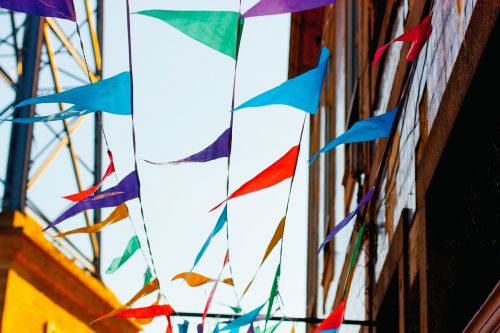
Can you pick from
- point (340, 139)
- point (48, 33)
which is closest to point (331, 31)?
point (48, 33)

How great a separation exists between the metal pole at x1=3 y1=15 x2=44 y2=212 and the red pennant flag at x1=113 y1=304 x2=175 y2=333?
35.5 feet

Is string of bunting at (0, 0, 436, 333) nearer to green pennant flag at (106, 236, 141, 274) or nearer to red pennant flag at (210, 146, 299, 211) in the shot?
red pennant flag at (210, 146, 299, 211)

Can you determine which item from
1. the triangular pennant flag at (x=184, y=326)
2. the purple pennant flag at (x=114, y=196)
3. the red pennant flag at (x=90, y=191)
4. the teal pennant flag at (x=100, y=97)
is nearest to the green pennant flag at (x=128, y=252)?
the triangular pennant flag at (x=184, y=326)

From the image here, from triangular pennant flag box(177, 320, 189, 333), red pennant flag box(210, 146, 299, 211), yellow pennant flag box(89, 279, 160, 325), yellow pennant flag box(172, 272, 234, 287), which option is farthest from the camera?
triangular pennant flag box(177, 320, 189, 333)

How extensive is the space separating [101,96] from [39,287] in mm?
13204

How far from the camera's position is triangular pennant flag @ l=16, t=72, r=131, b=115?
6.29 metres

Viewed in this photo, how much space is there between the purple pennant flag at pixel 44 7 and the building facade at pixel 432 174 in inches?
49.7

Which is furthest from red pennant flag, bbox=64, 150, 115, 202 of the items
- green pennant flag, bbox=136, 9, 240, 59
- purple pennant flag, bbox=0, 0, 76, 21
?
purple pennant flag, bbox=0, 0, 76, 21

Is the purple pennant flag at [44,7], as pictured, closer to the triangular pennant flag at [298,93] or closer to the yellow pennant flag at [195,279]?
the triangular pennant flag at [298,93]

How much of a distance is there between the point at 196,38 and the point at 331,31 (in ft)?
52.1

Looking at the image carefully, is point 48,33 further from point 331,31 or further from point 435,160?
point 435,160

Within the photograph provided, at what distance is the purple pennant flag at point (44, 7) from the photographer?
5.64m

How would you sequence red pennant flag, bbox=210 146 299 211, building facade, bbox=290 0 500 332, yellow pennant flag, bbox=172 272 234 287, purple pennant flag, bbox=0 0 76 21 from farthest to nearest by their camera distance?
yellow pennant flag, bbox=172 272 234 287, red pennant flag, bbox=210 146 299 211, building facade, bbox=290 0 500 332, purple pennant flag, bbox=0 0 76 21

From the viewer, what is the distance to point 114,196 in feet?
23.7
